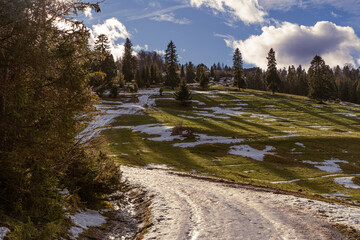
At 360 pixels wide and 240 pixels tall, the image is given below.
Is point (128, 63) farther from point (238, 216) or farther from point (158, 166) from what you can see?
point (238, 216)

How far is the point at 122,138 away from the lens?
4388cm

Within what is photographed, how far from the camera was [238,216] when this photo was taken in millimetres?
11297

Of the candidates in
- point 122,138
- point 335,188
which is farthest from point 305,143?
point 122,138

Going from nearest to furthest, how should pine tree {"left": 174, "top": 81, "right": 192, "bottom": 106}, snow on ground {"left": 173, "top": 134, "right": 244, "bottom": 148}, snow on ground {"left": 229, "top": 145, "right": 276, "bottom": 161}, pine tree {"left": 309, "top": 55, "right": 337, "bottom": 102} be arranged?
snow on ground {"left": 229, "top": 145, "right": 276, "bottom": 161}, snow on ground {"left": 173, "top": 134, "right": 244, "bottom": 148}, pine tree {"left": 174, "top": 81, "right": 192, "bottom": 106}, pine tree {"left": 309, "top": 55, "right": 337, "bottom": 102}

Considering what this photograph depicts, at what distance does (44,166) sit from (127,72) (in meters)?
114

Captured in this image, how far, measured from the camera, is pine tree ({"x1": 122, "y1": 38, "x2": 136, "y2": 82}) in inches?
4624

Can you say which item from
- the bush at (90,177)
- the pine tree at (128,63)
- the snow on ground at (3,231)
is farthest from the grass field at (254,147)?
the pine tree at (128,63)

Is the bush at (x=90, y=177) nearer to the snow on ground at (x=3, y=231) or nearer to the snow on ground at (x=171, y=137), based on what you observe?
the snow on ground at (x=3, y=231)

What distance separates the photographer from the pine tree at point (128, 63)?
11744 cm

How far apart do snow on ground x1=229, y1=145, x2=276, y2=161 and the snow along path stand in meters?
18.2

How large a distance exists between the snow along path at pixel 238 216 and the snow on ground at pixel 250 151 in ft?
59.8

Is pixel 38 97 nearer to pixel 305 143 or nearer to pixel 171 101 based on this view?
pixel 305 143

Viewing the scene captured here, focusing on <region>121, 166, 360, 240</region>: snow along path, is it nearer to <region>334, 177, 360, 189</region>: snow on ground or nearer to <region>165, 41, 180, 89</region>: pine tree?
<region>334, 177, 360, 189</region>: snow on ground

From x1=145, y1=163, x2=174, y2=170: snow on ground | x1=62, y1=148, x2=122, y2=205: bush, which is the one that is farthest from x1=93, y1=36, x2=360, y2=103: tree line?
x1=62, y1=148, x2=122, y2=205: bush
